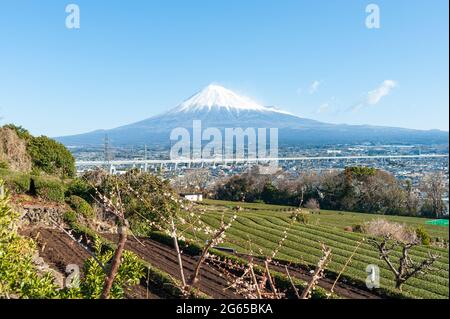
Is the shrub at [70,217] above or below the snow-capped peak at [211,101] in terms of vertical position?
below

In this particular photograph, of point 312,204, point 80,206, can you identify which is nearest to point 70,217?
point 80,206

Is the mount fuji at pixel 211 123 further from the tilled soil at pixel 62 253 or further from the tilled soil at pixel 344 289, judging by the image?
the tilled soil at pixel 344 289

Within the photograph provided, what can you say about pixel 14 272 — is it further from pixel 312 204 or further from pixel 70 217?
pixel 312 204

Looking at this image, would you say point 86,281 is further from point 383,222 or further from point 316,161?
point 316,161

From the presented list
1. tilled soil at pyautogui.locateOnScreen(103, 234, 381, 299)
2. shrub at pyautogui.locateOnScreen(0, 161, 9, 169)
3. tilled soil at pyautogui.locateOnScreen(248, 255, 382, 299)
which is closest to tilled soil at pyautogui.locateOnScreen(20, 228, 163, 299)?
tilled soil at pyautogui.locateOnScreen(103, 234, 381, 299)

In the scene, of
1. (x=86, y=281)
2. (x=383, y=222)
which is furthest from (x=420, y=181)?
(x=86, y=281)

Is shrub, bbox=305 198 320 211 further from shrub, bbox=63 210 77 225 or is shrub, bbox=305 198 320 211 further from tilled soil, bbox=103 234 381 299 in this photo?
shrub, bbox=63 210 77 225

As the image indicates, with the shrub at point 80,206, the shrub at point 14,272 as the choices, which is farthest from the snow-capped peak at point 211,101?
the shrub at point 14,272
